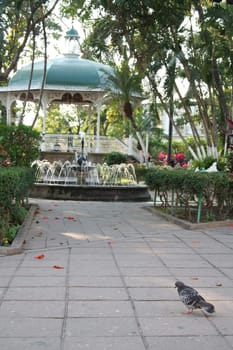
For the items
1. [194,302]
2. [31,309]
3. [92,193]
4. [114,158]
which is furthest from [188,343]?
[114,158]

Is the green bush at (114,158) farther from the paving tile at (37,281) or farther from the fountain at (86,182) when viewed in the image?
the paving tile at (37,281)

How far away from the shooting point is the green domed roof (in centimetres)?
2606

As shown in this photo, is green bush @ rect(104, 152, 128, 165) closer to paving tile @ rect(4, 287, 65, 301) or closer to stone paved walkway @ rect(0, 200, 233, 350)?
stone paved walkway @ rect(0, 200, 233, 350)

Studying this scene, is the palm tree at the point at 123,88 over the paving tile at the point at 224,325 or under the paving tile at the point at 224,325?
over

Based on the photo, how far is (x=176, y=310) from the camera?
4.95 metres

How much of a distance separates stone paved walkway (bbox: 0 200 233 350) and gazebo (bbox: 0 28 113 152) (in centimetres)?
1668

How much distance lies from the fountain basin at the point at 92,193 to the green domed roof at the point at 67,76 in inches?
377

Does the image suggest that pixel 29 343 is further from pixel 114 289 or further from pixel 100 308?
pixel 114 289

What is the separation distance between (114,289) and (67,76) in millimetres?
21463

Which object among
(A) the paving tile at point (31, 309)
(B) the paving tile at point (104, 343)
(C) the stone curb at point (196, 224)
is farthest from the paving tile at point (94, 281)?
(C) the stone curb at point (196, 224)

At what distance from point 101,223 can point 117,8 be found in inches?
258

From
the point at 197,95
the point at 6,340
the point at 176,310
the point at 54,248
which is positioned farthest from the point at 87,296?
the point at 197,95

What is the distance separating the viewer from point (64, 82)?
26.0 metres

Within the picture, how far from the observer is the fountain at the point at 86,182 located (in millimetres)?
17297
